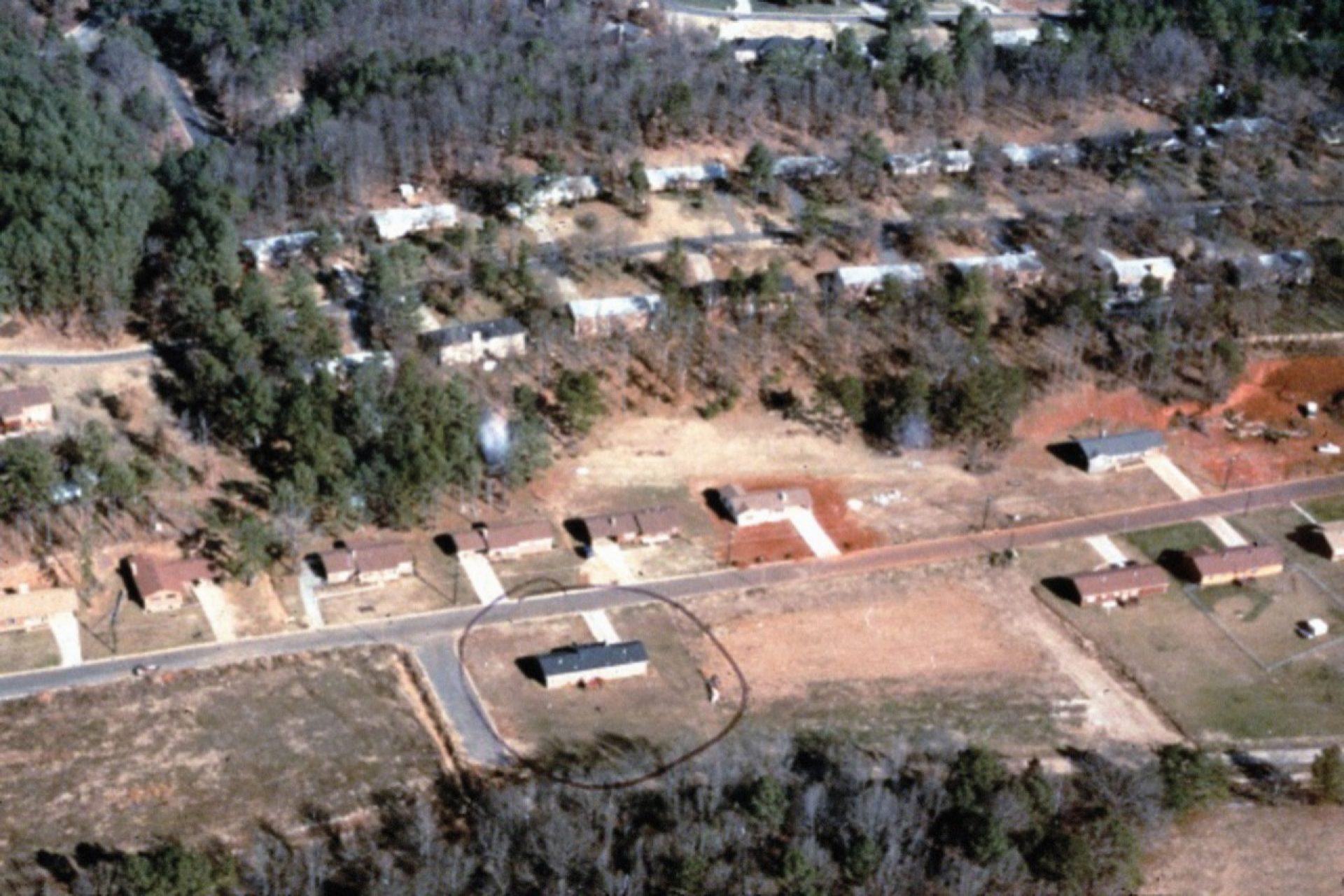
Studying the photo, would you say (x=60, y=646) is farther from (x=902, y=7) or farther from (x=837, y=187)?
(x=902, y=7)

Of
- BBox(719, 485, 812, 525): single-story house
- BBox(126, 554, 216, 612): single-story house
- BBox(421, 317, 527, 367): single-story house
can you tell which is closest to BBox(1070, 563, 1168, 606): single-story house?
BBox(719, 485, 812, 525): single-story house

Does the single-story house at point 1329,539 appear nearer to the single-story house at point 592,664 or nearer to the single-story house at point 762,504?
the single-story house at point 762,504

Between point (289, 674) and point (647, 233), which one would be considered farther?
point (647, 233)

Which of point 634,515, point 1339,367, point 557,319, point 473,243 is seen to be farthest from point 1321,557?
point 473,243

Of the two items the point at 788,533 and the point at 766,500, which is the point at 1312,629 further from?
the point at 766,500

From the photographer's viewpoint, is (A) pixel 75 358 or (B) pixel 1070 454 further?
(B) pixel 1070 454

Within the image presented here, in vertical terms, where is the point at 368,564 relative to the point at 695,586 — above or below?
above

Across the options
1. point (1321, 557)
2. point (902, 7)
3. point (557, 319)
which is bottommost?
point (1321, 557)

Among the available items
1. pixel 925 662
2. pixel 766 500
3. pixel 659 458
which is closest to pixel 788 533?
pixel 766 500
